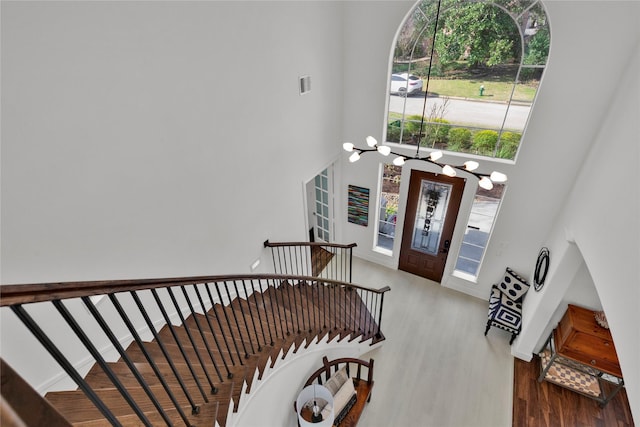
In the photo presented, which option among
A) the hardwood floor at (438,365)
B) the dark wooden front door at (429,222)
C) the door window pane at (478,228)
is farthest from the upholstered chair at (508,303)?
the dark wooden front door at (429,222)

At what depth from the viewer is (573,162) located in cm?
365

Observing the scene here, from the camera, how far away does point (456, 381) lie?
4.04m

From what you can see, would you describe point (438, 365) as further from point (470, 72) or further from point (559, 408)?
point (470, 72)

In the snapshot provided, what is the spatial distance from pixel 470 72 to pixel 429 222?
2.35 m

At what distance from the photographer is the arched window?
141 inches

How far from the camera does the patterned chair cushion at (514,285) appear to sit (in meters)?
4.62

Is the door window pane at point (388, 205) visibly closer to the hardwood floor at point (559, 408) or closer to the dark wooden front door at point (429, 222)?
the dark wooden front door at point (429, 222)

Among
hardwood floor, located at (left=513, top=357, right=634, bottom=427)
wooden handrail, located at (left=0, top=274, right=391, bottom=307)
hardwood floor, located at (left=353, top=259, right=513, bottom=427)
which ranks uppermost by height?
wooden handrail, located at (left=0, top=274, right=391, bottom=307)

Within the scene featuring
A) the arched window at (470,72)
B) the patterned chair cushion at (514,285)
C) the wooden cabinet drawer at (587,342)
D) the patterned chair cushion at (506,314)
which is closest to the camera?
the wooden cabinet drawer at (587,342)

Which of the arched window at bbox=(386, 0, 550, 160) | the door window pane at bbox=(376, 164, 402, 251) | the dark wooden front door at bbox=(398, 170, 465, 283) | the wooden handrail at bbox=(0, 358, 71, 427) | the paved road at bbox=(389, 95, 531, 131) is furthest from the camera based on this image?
the door window pane at bbox=(376, 164, 402, 251)

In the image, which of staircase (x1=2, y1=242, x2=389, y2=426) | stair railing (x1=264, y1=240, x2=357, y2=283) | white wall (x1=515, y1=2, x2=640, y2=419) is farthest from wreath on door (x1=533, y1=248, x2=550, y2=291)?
staircase (x1=2, y1=242, x2=389, y2=426)

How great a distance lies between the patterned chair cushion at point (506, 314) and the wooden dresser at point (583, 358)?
1.37 ft

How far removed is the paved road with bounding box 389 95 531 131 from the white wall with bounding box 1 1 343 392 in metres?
1.73

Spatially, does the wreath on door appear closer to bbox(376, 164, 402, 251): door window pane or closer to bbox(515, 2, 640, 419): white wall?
bbox(515, 2, 640, 419): white wall
